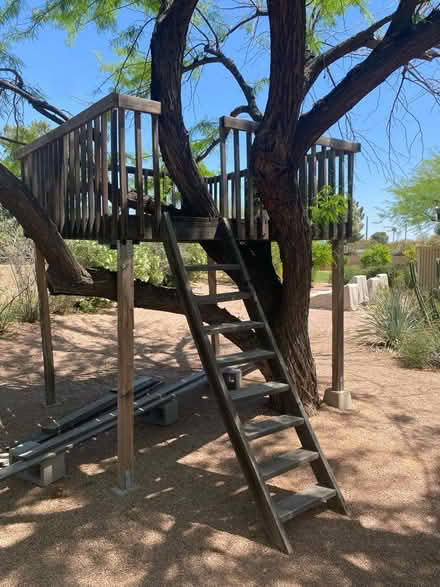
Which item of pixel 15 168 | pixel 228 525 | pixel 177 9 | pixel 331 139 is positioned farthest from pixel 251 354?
pixel 15 168

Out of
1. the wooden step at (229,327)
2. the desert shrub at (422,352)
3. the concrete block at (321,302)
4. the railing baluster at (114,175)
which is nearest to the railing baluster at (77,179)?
the railing baluster at (114,175)

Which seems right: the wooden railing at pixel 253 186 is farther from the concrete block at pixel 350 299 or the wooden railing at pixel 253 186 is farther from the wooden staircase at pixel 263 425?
the concrete block at pixel 350 299

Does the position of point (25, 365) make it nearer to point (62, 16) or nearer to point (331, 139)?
point (62, 16)

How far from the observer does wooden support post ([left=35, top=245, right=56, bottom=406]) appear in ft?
19.4

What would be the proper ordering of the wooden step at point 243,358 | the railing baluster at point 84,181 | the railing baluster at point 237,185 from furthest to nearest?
the railing baluster at point 237,185
the railing baluster at point 84,181
the wooden step at point 243,358

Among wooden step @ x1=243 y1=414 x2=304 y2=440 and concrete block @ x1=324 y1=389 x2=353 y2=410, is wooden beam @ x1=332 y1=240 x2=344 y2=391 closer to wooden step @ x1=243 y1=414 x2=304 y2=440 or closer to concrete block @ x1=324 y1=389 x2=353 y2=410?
concrete block @ x1=324 y1=389 x2=353 y2=410

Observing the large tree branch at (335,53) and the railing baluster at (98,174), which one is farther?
the large tree branch at (335,53)

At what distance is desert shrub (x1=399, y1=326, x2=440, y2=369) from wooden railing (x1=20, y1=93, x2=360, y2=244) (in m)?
2.84

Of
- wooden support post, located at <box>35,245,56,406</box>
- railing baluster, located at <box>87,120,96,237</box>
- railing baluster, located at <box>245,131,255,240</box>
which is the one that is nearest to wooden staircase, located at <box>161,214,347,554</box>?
railing baluster, located at <box>87,120,96,237</box>

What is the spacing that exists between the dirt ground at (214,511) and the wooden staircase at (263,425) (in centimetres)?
15

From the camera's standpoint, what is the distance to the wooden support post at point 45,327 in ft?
19.4

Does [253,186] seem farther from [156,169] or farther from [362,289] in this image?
[362,289]

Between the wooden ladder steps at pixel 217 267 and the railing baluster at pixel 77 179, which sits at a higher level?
the railing baluster at pixel 77 179

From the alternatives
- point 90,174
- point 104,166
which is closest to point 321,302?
point 90,174
